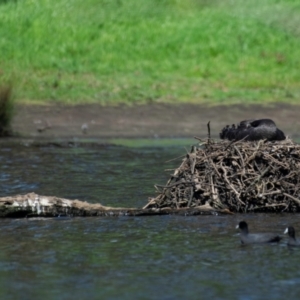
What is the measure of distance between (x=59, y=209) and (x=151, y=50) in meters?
14.9

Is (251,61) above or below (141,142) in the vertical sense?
above

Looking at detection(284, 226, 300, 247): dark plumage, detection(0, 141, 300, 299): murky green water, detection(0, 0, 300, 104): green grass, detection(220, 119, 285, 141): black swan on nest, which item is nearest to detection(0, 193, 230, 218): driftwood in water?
detection(0, 141, 300, 299): murky green water

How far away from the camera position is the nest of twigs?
11.3 meters

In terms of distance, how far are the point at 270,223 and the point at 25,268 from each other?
3035mm

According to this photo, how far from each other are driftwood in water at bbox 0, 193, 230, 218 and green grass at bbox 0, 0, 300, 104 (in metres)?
10.3

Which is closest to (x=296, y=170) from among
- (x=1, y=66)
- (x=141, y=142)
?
(x=141, y=142)

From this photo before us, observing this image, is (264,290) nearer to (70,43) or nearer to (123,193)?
(123,193)

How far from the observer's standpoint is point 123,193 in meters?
13.8

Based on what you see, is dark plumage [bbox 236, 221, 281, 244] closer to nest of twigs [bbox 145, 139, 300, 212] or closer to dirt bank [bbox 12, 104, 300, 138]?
nest of twigs [bbox 145, 139, 300, 212]

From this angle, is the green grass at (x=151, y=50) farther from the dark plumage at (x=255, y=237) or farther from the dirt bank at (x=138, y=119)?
the dark plumage at (x=255, y=237)

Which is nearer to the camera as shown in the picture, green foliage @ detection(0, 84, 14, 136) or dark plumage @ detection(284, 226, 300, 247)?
dark plumage @ detection(284, 226, 300, 247)

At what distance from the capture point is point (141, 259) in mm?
9227

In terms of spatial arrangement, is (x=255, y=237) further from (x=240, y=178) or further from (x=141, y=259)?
(x=240, y=178)

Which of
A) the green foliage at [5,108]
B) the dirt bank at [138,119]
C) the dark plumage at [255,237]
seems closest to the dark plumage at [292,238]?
the dark plumage at [255,237]
